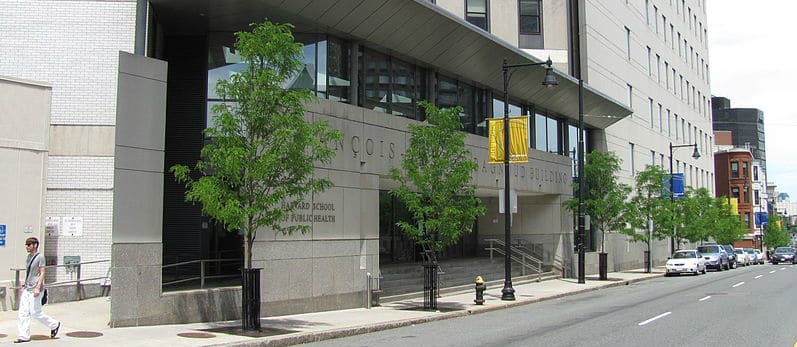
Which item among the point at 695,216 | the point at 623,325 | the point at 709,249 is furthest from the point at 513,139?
the point at 709,249

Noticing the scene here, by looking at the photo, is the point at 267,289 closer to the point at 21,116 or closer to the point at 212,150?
the point at 212,150

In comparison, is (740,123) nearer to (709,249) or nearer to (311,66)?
(709,249)

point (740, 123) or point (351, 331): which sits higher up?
point (740, 123)

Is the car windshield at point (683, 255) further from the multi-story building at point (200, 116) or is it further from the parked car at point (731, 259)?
the multi-story building at point (200, 116)

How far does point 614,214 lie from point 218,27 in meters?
21.0

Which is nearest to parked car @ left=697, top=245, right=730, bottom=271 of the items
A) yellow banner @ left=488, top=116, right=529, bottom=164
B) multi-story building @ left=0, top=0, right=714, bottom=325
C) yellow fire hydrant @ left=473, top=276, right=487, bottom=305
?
multi-story building @ left=0, top=0, right=714, bottom=325

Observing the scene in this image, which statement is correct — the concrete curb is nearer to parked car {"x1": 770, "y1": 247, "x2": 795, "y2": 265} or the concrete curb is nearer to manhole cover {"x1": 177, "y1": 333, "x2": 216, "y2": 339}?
manhole cover {"x1": 177, "y1": 333, "x2": 216, "y2": 339}

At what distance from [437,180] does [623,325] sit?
5.73 metres

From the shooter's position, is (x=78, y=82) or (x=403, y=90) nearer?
(x=78, y=82)

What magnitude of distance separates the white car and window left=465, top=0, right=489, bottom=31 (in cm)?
1650

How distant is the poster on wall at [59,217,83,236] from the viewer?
1714 centimetres

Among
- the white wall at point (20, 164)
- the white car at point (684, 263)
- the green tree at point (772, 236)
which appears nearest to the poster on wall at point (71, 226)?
the white wall at point (20, 164)

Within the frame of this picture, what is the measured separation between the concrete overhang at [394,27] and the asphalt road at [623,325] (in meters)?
8.42

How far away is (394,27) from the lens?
21688mm
